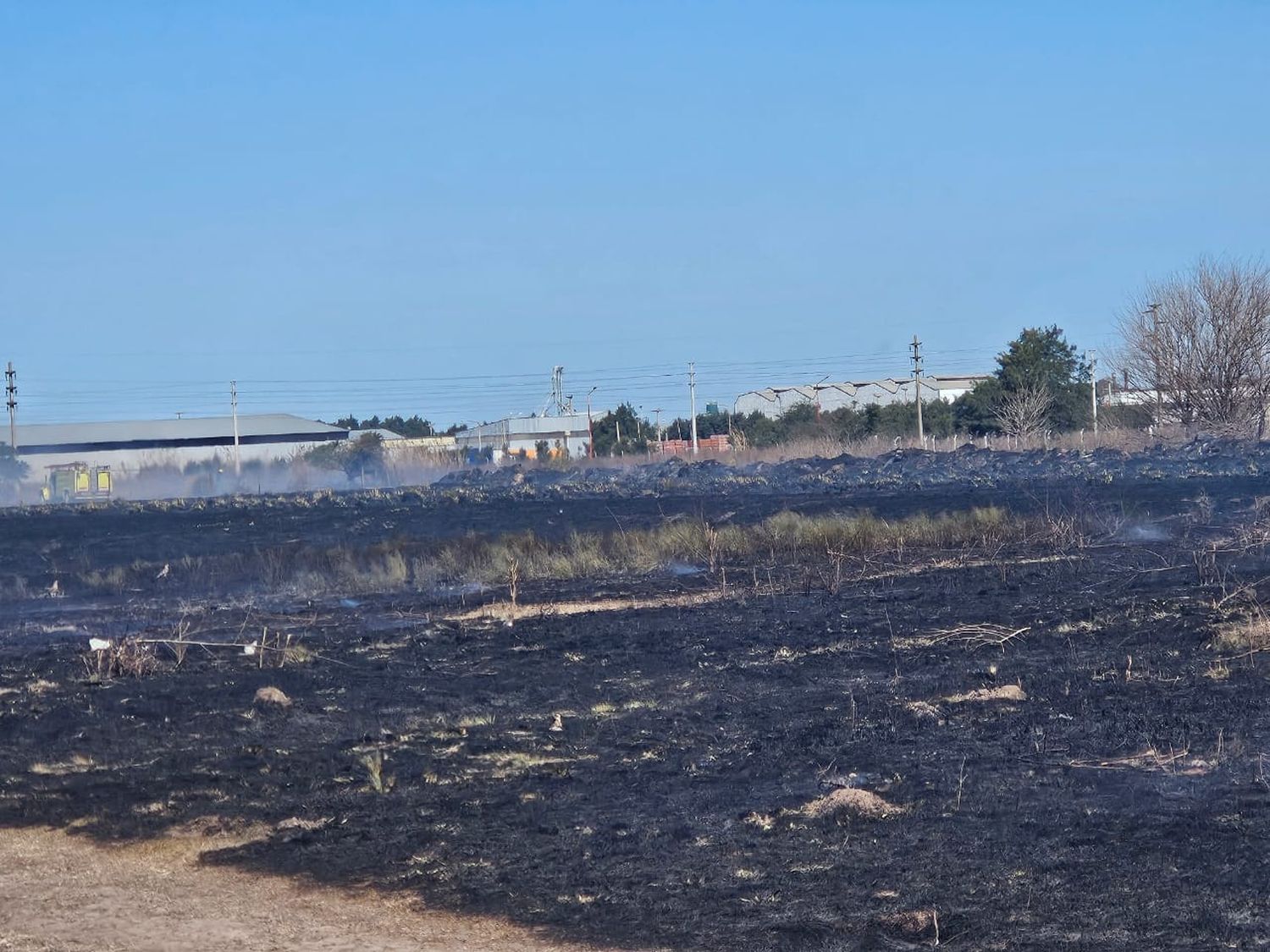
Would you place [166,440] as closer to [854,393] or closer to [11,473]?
[11,473]

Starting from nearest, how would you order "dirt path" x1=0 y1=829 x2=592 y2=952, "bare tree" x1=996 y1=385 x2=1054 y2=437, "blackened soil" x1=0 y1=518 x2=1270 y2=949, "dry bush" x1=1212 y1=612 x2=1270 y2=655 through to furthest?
"dirt path" x1=0 y1=829 x2=592 y2=952 → "blackened soil" x1=0 y1=518 x2=1270 y2=949 → "dry bush" x1=1212 y1=612 x2=1270 y2=655 → "bare tree" x1=996 y1=385 x2=1054 y2=437

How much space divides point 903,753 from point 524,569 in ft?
38.6

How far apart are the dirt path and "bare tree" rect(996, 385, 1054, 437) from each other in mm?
55341

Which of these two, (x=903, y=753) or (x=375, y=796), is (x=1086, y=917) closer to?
(x=903, y=753)

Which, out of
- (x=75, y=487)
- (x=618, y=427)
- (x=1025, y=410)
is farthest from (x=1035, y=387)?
(x=75, y=487)

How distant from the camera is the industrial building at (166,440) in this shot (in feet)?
276

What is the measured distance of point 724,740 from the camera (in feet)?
28.3

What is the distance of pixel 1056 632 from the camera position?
11.8m

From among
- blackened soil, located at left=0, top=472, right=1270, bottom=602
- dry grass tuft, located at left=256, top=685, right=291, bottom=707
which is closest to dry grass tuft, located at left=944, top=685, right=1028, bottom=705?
dry grass tuft, located at left=256, top=685, right=291, bottom=707

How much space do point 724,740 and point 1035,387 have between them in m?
56.7

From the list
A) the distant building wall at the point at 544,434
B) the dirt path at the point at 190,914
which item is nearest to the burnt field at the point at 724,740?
the dirt path at the point at 190,914

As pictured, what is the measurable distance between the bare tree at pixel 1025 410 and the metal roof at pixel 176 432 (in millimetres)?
44811

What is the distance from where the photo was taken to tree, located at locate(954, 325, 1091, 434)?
62.9m

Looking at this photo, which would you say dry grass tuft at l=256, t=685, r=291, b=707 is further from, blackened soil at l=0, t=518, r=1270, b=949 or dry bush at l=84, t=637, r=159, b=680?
dry bush at l=84, t=637, r=159, b=680
